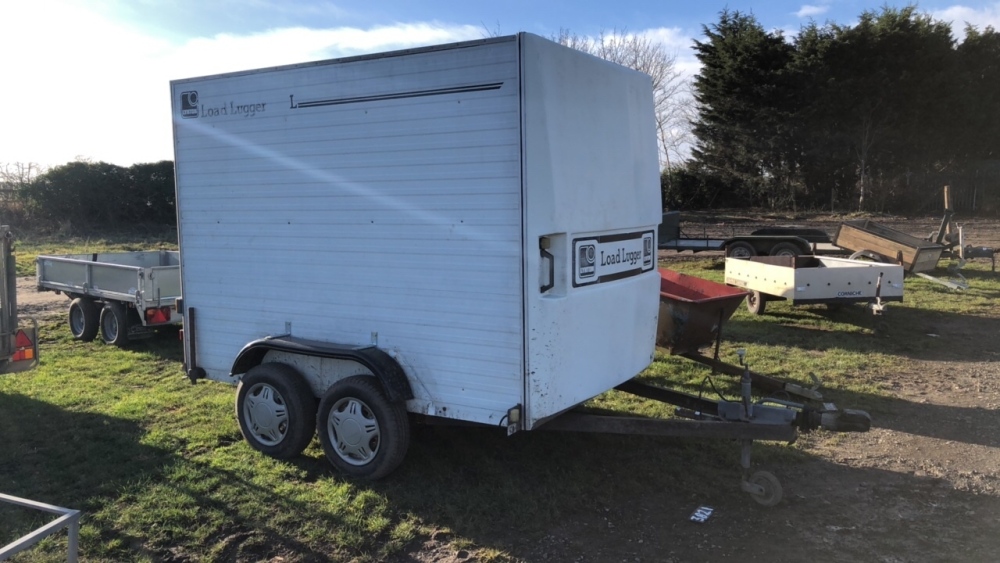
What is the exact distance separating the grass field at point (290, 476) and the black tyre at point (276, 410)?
143 mm

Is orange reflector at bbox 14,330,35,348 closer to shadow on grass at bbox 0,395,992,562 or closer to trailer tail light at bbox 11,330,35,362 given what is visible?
trailer tail light at bbox 11,330,35,362

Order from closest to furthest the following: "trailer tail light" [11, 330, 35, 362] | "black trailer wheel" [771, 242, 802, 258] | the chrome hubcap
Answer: the chrome hubcap
"trailer tail light" [11, 330, 35, 362]
"black trailer wheel" [771, 242, 802, 258]

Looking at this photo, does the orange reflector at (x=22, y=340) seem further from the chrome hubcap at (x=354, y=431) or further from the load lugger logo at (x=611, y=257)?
the load lugger logo at (x=611, y=257)

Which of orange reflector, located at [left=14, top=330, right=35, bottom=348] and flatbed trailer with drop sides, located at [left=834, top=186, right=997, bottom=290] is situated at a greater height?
flatbed trailer with drop sides, located at [left=834, top=186, right=997, bottom=290]

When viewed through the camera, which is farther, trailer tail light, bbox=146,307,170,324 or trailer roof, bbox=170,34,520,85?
trailer tail light, bbox=146,307,170,324

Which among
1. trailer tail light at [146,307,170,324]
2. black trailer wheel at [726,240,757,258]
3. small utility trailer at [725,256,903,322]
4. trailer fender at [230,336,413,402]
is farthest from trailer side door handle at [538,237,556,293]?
black trailer wheel at [726,240,757,258]

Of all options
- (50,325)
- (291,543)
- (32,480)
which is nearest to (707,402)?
(291,543)

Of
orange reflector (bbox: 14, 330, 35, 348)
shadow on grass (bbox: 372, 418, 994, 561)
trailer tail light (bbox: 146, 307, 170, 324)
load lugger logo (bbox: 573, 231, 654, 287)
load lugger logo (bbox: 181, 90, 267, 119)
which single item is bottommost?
shadow on grass (bbox: 372, 418, 994, 561)

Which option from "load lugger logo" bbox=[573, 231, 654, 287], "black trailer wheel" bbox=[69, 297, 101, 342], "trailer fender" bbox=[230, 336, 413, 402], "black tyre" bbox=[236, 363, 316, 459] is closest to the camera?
"load lugger logo" bbox=[573, 231, 654, 287]

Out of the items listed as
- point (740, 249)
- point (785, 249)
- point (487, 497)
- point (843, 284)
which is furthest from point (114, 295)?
point (785, 249)

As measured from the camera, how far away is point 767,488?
4605 mm

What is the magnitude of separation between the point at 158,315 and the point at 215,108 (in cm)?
500

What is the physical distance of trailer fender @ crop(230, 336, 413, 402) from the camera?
182 inches

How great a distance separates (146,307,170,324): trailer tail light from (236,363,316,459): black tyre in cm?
472
